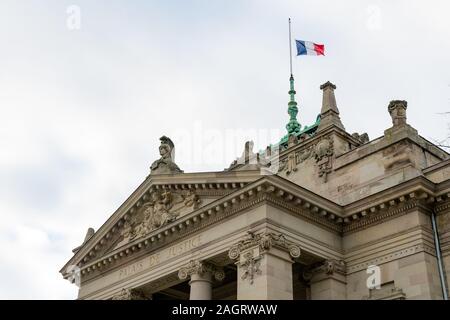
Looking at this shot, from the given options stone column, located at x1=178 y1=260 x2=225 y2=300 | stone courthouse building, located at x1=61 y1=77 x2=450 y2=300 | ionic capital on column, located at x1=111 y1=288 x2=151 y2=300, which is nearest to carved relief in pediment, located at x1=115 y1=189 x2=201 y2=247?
stone courthouse building, located at x1=61 y1=77 x2=450 y2=300

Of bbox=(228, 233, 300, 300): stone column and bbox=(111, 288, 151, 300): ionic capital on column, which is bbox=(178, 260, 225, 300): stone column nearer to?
bbox=(228, 233, 300, 300): stone column

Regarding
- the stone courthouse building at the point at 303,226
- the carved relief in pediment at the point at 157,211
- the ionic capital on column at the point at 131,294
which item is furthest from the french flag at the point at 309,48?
the ionic capital on column at the point at 131,294

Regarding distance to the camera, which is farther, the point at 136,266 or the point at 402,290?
the point at 136,266

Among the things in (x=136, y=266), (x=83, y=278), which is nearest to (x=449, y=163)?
(x=136, y=266)

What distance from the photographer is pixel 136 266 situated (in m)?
31.7

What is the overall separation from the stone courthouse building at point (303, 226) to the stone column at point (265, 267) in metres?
0.04

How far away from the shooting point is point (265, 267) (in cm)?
2484

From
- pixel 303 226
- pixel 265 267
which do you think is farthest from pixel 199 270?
pixel 303 226

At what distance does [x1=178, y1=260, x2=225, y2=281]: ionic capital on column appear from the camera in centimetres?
2789

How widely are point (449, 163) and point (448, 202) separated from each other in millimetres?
1815

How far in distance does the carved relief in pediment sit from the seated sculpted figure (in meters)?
1.07

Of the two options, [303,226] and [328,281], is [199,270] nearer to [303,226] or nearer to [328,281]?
[303,226]
